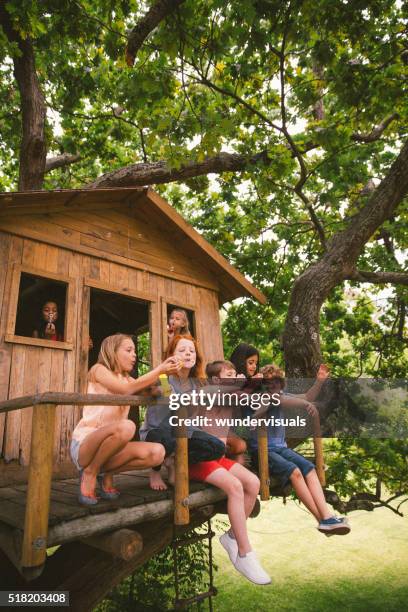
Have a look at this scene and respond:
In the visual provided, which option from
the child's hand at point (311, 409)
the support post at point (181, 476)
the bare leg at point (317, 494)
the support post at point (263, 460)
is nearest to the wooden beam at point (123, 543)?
the support post at point (181, 476)

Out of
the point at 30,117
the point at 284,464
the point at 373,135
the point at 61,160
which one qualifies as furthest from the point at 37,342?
the point at 373,135

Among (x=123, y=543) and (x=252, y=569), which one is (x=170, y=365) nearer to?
(x=123, y=543)

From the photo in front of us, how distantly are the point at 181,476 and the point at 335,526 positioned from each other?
73.6 inches

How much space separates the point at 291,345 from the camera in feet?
22.8

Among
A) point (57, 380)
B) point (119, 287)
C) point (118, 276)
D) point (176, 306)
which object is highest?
point (118, 276)

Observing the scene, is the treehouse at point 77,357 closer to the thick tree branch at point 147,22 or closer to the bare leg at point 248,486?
the bare leg at point 248,486

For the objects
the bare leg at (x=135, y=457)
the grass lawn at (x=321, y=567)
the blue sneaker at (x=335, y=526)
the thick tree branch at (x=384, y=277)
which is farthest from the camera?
the grass lawn at (x=321, y=567)

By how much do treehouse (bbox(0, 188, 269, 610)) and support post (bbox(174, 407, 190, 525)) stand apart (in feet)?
0.04

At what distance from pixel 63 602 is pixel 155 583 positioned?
8.66m

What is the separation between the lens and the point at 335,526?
449 centimetres

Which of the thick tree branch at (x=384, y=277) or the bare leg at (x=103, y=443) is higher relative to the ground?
the thick tree branch at (x=384, y=277)

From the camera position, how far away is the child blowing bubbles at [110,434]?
3340 millimetres

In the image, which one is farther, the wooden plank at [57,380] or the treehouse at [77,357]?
the wooden plank at [57,380]

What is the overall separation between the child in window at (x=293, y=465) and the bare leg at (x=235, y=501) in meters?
0.95
